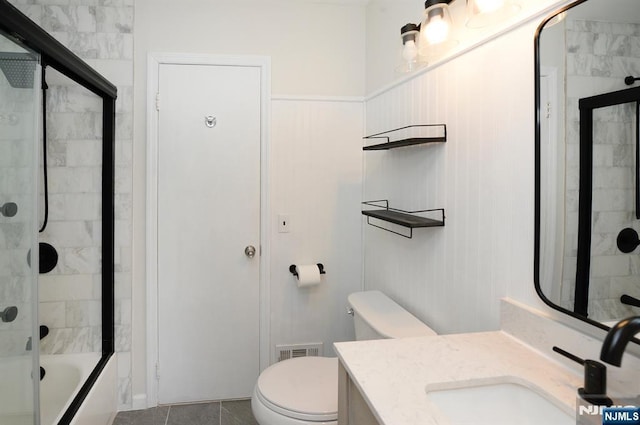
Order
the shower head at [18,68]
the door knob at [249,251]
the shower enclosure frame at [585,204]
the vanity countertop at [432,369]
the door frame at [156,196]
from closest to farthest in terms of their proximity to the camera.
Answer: the vanity countertop at [432,369], the shower enclosure frame at [585,204], the shower head at [18,68], the door frame at [156,196], the door knob at [249,251]

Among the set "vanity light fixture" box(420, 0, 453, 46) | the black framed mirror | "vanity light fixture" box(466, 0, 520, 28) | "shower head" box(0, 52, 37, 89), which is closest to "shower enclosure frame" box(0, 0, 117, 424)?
"shower head" box(0, 52, 37, 89)

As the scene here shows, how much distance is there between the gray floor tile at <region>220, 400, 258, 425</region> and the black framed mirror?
69.7 inches

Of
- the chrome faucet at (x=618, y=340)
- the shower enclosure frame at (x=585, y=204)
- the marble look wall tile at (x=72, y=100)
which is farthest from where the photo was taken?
the marble look wall tile at (x=72, y=100)

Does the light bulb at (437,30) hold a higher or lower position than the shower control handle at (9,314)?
higher

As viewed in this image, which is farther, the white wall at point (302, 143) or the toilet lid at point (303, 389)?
the white wall at point (302, 143)

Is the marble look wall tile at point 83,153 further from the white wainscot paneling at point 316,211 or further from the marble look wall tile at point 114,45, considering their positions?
the white wainscot paneling at point 316,211

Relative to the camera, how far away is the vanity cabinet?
1.05 m

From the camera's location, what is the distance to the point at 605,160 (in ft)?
3.08

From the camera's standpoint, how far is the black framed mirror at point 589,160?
0.88 m

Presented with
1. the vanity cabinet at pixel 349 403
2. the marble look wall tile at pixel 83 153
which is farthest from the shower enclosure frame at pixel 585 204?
the marble look wall tile at pixel 83 153

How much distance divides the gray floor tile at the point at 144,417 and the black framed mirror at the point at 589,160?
2087 millimetres

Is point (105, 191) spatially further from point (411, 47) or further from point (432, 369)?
point (432, 369)

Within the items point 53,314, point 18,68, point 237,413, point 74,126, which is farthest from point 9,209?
point 237,413

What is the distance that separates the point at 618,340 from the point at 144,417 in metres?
2.36
